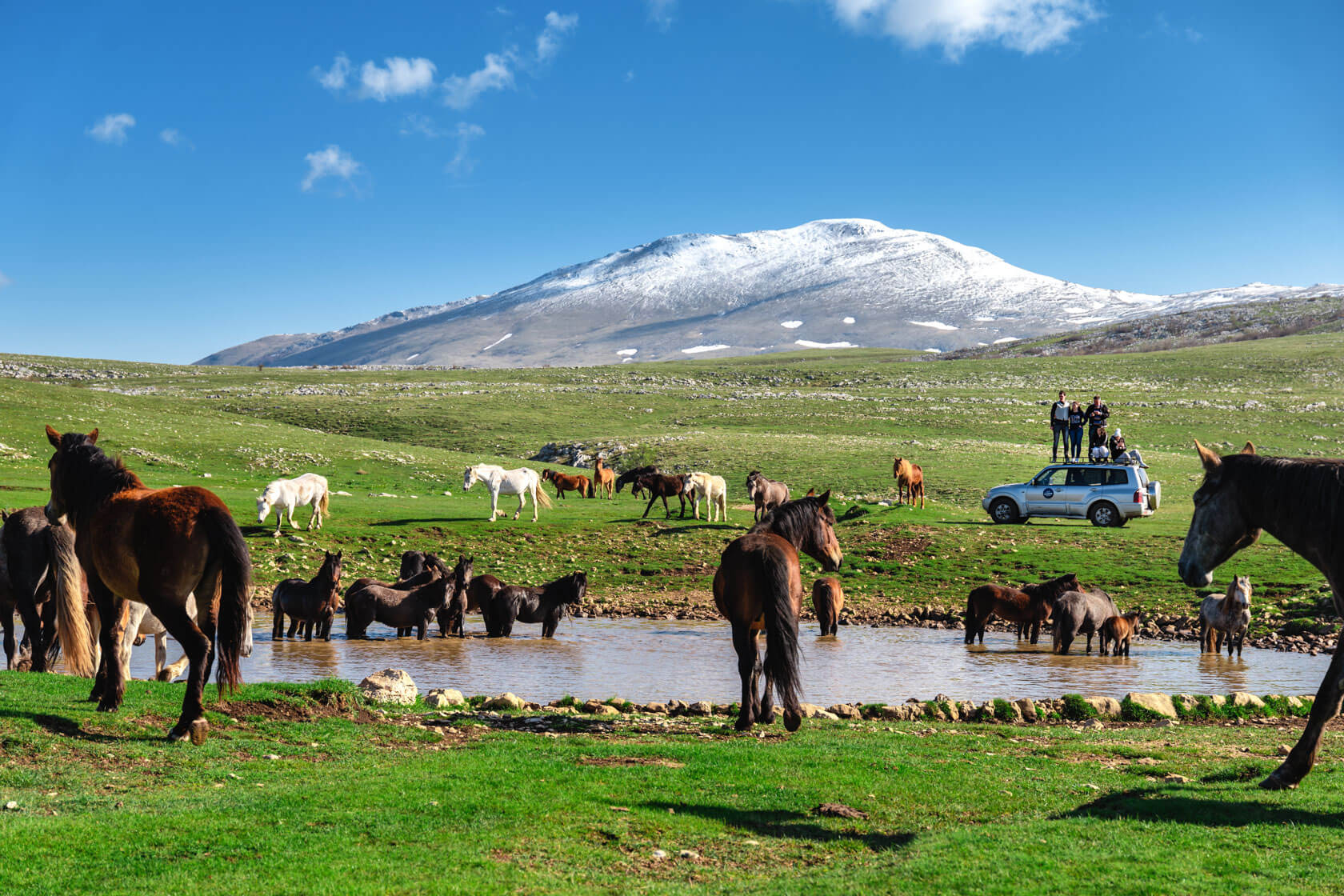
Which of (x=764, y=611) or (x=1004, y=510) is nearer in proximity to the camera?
(x=764, y=611)

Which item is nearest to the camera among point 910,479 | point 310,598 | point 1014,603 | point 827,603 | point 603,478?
point 310,598

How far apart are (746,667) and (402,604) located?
10.3m

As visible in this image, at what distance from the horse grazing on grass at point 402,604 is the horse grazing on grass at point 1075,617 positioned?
11285mm

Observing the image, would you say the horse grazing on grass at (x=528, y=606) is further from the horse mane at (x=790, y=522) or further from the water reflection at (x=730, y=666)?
the horse mane at (x=790, y=522)

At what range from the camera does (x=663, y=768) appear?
8961 mm

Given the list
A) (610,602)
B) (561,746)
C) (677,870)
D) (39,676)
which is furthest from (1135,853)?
(610,602)

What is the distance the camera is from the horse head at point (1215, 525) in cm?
828

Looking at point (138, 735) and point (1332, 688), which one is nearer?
point (1332, 688)

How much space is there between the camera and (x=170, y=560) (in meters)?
8.96

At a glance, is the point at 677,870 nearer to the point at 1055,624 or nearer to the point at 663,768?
the point at 663,768

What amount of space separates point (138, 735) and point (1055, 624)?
15.2m

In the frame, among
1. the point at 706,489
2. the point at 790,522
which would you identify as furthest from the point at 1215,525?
the point at 706,489

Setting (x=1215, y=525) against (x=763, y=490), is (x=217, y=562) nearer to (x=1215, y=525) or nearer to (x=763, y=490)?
(x=1215, y=525)

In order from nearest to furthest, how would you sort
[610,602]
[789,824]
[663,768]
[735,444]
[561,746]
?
[789,824], [663,768], [561,746], [610,602], [735,444]
